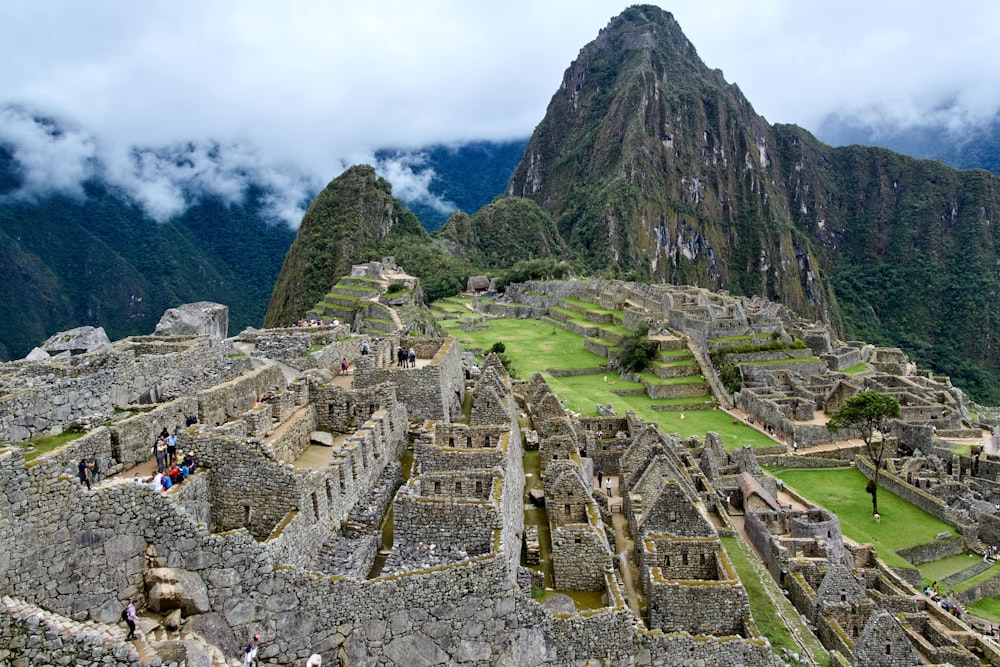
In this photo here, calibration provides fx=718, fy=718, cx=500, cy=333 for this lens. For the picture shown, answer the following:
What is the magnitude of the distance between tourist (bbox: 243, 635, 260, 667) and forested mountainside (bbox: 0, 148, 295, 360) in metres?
25.0

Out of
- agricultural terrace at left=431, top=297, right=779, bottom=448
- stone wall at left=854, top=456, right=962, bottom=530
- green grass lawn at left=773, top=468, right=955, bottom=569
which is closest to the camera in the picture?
green grass lawn at left=773, top=468, right=955, bottom=569

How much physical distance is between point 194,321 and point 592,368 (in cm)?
4050

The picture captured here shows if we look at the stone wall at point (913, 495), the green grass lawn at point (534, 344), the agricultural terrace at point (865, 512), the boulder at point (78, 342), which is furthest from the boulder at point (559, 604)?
the green grass lawn at point (534, 344)

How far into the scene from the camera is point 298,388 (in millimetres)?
15062

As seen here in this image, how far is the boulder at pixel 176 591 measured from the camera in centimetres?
966

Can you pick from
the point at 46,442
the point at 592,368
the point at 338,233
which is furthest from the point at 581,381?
the point at 338,233

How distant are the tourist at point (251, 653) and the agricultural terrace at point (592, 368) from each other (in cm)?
2544

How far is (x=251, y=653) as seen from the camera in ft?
31.7

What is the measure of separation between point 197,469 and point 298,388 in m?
3.84

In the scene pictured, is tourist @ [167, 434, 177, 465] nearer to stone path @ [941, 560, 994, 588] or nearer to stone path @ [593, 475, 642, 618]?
stone path @ [593, 475, 642, 618]

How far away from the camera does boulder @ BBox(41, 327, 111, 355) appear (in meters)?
15.9

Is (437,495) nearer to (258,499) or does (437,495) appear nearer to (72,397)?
(258,499)

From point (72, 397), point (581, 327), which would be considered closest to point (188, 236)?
point (581, 327)

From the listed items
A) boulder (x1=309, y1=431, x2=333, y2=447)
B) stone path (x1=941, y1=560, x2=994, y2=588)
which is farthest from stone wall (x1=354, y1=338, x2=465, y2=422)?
stone path (x1=941, y1=560, x2=994, y2=588)
